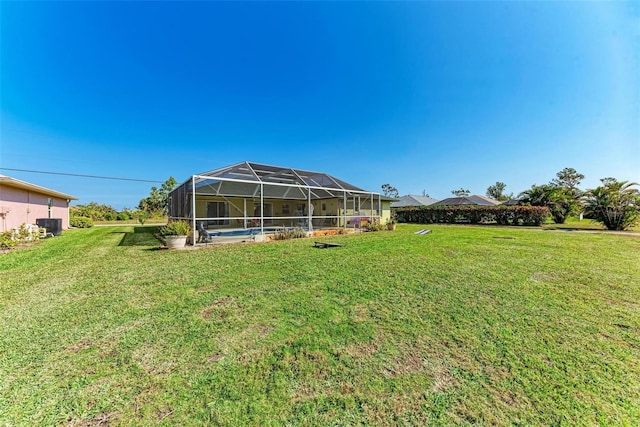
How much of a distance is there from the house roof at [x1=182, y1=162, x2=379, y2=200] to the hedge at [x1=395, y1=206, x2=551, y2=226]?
11.4 metres

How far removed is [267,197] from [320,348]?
1235cm

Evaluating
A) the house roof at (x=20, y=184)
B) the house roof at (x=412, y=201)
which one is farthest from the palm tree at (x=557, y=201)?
the house roof at (x=20, y=184)

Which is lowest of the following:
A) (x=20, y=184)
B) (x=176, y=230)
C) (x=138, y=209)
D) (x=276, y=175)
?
(x=176, y=230)

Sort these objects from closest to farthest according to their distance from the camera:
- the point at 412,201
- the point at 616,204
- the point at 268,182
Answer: the point at 268,182
the point at 616,204
the point at 412,201

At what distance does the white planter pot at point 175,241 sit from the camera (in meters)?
7.83

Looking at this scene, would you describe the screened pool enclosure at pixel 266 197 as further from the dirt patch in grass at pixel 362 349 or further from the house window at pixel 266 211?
the dirt patch in grass at pixel 362 349

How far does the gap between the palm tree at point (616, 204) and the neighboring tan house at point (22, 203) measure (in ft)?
102

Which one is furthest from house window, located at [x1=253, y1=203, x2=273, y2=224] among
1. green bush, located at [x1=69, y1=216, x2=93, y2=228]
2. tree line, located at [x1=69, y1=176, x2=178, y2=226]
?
green bush, located at [x1=69, y1=216, x2=93, y2=228]

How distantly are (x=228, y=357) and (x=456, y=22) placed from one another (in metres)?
14.8

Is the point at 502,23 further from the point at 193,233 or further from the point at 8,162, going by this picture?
the point at 8,162

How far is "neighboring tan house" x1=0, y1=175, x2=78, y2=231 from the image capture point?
10102 millimetres

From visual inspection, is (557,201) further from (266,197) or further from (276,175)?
(266,197)

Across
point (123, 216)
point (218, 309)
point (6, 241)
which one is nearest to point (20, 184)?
point (6, 241)

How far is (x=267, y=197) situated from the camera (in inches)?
560
